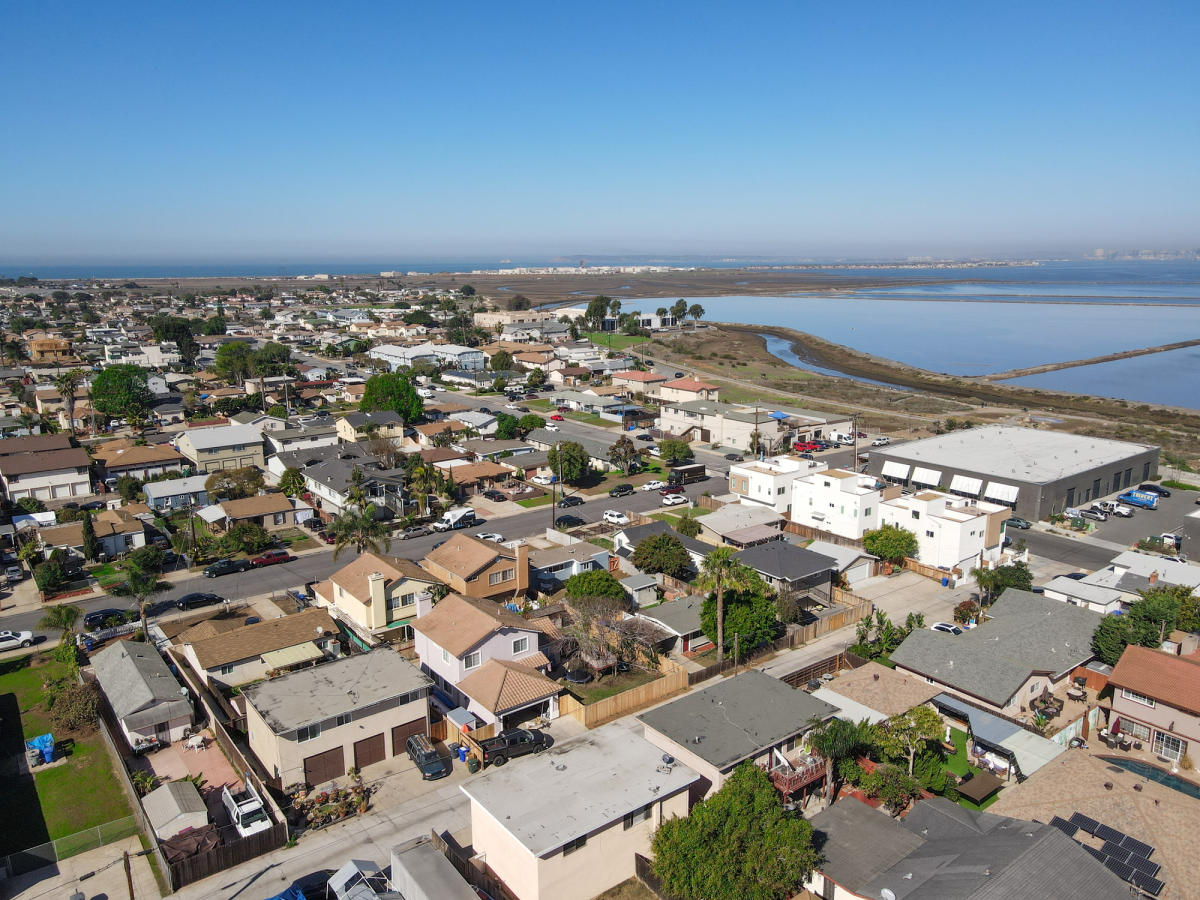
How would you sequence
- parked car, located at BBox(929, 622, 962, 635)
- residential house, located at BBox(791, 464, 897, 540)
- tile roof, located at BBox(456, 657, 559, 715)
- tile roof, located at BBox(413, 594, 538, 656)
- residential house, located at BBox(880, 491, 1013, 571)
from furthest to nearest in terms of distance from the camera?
residential house, located at BBox(791, 464, 897, 540) < residential house, located at BBox(880, 491, 1013, 571) < parked car, located at BBox(929, 622, 962, 635) < tile roof, located at BBox(413, 594, 538, 656) < tile roof, located at BBox(456, 657, 559, 715)

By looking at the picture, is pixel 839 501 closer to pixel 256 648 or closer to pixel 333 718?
pixel 333 718

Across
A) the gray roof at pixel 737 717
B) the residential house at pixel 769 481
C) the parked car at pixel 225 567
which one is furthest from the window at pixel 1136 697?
the parked car at pixel 225 567

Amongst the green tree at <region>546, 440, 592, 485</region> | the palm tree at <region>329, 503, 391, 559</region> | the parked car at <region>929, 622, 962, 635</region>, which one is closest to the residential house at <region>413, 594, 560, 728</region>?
the palm tree at <region>329, 503, 391, 559</region>

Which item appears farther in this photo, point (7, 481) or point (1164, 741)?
point (7, 481)

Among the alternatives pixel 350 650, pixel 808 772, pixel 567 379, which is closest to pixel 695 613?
pixel 808 772

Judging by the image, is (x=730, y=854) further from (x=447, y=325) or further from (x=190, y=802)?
(x=447, y=325)

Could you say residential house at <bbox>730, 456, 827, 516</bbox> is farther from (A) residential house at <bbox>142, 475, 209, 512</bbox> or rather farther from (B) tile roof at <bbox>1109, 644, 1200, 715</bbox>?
(A) residential house at <bbox>142, 475, 209, 512</bbox>
